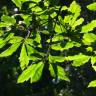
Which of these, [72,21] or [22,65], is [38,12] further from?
[22,65]

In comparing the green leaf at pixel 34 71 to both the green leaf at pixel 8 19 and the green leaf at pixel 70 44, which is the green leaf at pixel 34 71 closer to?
the green leaf at pixel 70 44

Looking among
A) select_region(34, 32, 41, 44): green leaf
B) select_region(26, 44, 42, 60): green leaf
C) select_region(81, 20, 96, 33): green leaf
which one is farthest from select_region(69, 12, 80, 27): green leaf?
select_region(26, 44, 42, 60): green leaf

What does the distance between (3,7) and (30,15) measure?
12858mm

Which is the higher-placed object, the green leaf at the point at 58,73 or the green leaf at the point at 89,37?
the green leaf at the point at 89,37

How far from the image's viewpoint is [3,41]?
2.88 m

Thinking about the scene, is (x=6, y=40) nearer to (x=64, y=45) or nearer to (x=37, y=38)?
(x=37, y=38)

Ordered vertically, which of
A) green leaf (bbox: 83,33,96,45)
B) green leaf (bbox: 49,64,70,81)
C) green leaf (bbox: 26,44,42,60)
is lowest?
green leaf (bbox: 49,64,70,81)

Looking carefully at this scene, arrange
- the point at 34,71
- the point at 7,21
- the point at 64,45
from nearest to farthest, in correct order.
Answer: the point at 34,71
the point at 64,45
the point at 7,21

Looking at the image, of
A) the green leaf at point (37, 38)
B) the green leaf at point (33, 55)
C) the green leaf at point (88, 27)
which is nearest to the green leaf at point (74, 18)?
the green leaf at point (88, 27)

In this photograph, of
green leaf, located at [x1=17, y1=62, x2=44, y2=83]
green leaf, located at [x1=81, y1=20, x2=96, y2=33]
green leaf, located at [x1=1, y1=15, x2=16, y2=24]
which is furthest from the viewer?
green leaf, located at [x1=1, y1=15, x2=16, y2=24]

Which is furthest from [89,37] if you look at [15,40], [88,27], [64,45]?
[15,40]

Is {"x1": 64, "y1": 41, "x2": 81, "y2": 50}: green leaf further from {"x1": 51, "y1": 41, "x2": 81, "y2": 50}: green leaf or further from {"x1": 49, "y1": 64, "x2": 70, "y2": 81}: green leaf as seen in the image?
{"x1": 49, "y1": 64, "x2": 70, "y2": 81}: green leaf

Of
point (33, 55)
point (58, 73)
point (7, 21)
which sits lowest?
point (58, 73)

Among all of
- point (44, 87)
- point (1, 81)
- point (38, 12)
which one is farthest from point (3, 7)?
point (38, 12)
